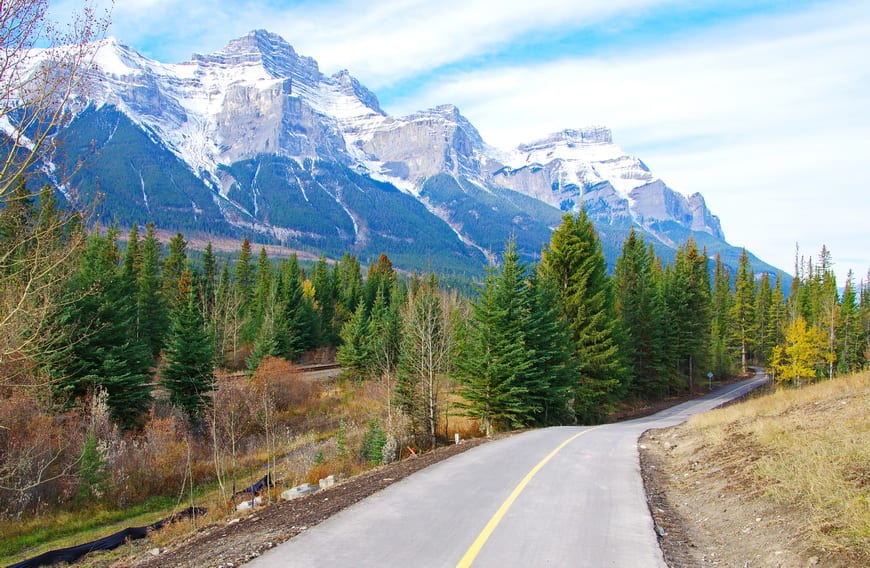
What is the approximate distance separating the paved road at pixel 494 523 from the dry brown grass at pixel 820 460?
→ 1.99 m

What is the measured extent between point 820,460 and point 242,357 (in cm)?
5081

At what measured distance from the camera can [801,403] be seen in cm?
1548

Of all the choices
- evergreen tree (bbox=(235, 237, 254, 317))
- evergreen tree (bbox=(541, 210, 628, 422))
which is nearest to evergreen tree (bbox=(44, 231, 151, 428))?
evergreen tree (bbox=(541, 210, 628, 422))

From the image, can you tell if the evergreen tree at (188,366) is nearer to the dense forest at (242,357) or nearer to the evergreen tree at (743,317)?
the dense forest at (242,357)

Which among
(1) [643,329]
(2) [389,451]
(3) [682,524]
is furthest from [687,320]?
(3) [682,524]

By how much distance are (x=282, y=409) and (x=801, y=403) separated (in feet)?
97.7

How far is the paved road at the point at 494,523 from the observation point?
665 cm

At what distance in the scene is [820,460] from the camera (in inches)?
327

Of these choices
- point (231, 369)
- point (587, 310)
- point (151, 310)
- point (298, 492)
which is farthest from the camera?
point (151, 310)

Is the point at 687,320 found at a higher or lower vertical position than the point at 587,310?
lower

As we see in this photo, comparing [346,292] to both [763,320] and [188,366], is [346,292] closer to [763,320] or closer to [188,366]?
[188,366]

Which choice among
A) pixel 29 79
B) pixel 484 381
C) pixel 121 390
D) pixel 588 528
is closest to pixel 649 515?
pixel 588 528

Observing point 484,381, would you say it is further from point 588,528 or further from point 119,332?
point 119,332

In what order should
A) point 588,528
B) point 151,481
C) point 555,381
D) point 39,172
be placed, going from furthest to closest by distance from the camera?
point 555,381
point 151,481
point 588,528
point 39,172
